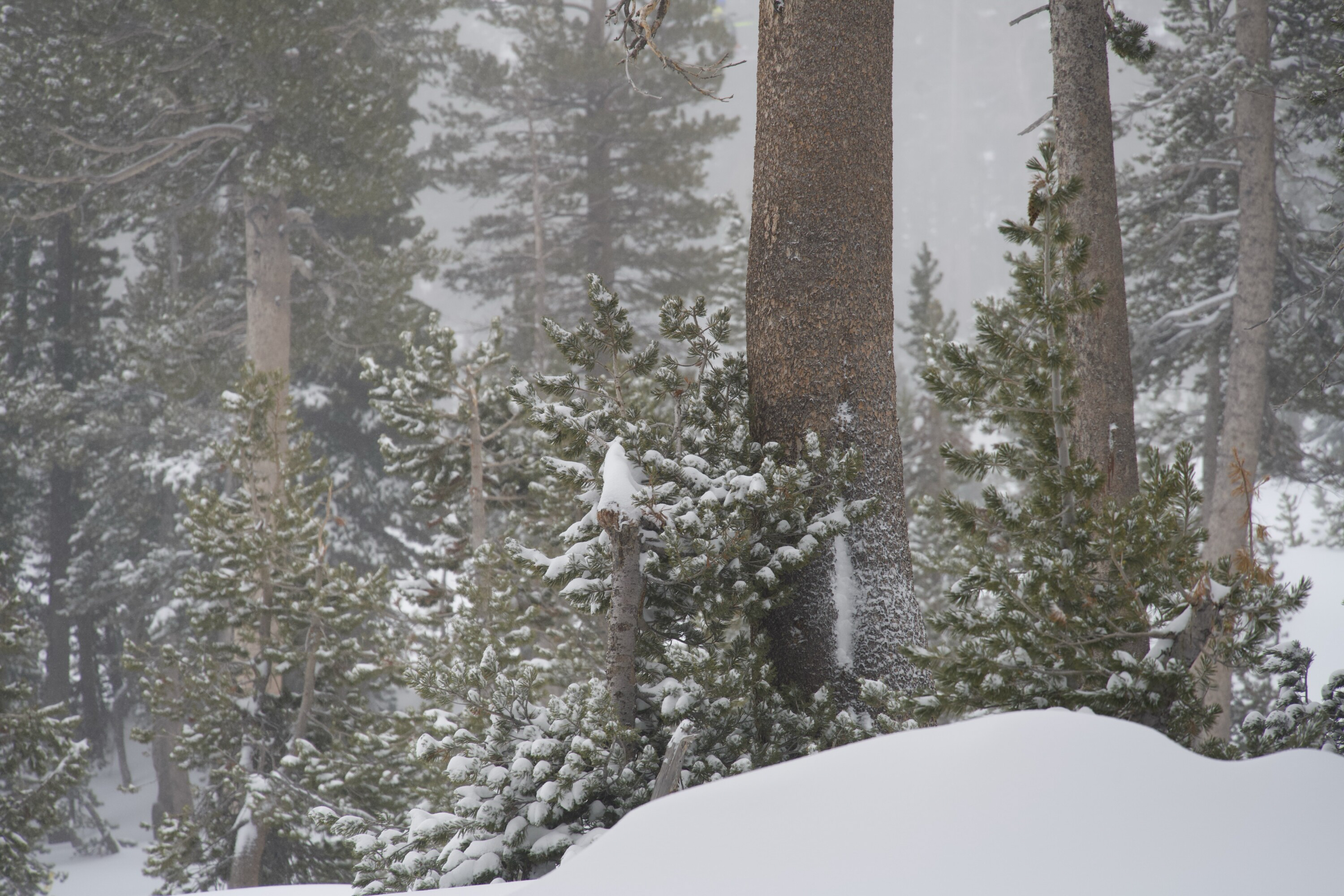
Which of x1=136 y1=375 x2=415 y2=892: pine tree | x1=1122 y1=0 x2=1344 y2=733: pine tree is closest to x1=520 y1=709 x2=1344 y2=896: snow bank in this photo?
x1=136 y1=375 x2=415 y2=892: pine tree

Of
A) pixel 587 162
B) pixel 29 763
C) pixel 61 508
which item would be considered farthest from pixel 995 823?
pixel 61 508

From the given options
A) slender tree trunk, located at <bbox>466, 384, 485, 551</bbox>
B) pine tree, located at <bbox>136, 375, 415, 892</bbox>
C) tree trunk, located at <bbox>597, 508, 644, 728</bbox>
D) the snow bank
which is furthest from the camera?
pine tree, located at <bbox>136, 375, 415, 892</bbox>

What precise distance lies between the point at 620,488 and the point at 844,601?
4.56 ft

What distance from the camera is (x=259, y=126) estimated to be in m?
13.6

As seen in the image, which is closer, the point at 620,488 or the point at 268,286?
the point at 620,488

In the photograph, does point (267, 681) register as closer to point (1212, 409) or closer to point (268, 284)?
point (268, 284)

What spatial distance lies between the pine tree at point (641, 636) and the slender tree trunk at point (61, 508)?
17.5 meters

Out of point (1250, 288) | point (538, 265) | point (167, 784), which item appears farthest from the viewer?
point (167, 784)

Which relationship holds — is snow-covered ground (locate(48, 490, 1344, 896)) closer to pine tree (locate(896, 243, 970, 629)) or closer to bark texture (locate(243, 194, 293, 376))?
pine tree (locate(896, 243, 970, 629))

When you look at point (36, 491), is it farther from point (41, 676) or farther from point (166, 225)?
point (166, 225)

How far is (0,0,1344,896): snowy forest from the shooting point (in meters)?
3.65

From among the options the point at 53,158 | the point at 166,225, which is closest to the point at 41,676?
the point at 166,225

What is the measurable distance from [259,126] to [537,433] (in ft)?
28.8

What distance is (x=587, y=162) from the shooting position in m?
20.2
